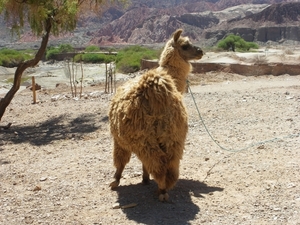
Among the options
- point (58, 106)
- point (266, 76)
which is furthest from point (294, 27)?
point (58, 106)

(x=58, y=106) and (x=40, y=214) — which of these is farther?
(x=58, y=106)

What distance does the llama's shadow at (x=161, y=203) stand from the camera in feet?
16.5

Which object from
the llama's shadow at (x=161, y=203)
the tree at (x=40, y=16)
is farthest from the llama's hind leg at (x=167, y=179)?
the tree at (x=40, y=16)

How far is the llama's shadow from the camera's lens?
16.5 ft

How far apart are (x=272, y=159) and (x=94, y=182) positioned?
2.93 metres

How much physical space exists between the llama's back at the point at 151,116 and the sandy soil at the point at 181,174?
2.72ft

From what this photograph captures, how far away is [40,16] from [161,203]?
8.74 m

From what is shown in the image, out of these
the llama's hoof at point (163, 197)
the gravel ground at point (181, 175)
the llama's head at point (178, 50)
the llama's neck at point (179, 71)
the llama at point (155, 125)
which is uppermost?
the llama's head at point (178, 50)

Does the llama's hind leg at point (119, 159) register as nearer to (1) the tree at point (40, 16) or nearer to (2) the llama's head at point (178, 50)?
(2) the llama's head at point (178, 50)

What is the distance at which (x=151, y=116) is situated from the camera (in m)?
5.20

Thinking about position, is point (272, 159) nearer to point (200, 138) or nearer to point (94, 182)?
point (200, 138)

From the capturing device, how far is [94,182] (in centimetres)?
654

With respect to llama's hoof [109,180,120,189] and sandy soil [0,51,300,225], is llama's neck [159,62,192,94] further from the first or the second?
llama's hoof [109,180,120,189]

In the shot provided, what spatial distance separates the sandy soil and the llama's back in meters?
0.83
